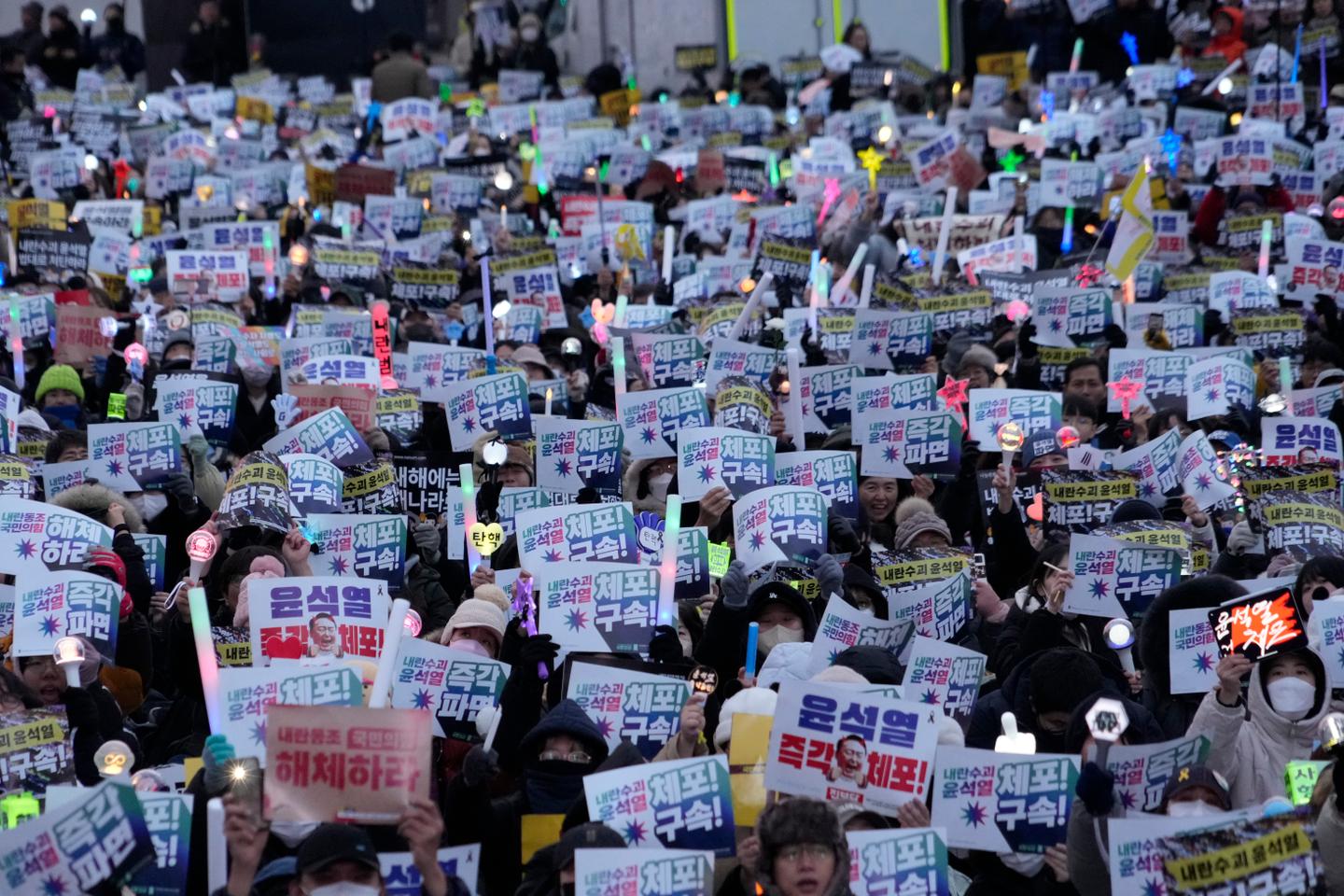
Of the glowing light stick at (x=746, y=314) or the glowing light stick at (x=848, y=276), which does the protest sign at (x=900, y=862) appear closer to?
the glowing light stick at (x=746, y=314)

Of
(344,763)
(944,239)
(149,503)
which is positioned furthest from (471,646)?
(944,239)

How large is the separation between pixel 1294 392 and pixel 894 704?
5.89 meters

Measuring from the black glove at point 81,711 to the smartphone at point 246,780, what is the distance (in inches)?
51.7

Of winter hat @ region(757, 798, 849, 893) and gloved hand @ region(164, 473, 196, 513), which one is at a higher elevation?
gloved hand @ region(164, 473, 196, 513)

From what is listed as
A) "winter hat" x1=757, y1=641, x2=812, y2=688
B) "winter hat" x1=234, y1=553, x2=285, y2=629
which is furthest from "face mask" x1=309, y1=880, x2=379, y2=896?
"winter hat" x1=234, y1=553, x2=285, y2=629

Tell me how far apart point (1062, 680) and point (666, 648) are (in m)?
1.41

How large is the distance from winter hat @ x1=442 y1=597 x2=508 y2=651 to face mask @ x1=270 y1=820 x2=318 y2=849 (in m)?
1.81

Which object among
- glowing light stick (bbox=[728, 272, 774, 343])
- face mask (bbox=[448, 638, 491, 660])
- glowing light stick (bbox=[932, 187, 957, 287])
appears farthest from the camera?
glowing light stick (bbox=[932, 187, 957, 287])

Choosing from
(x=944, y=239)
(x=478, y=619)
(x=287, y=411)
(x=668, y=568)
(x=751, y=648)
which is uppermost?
(x=944, y=239)

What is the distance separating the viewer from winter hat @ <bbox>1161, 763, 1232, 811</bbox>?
6645 mm

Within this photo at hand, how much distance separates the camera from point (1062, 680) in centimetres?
761

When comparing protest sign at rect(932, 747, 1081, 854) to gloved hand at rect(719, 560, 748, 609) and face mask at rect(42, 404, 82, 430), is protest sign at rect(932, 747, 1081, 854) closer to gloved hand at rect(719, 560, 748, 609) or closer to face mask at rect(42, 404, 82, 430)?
gloved hand at rect(719, 560, 748, 609)

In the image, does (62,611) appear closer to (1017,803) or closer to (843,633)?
(843,633)

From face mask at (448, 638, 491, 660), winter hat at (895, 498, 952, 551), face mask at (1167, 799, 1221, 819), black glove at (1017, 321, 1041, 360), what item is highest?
black glove at (1017, 321, 1041, 360)
